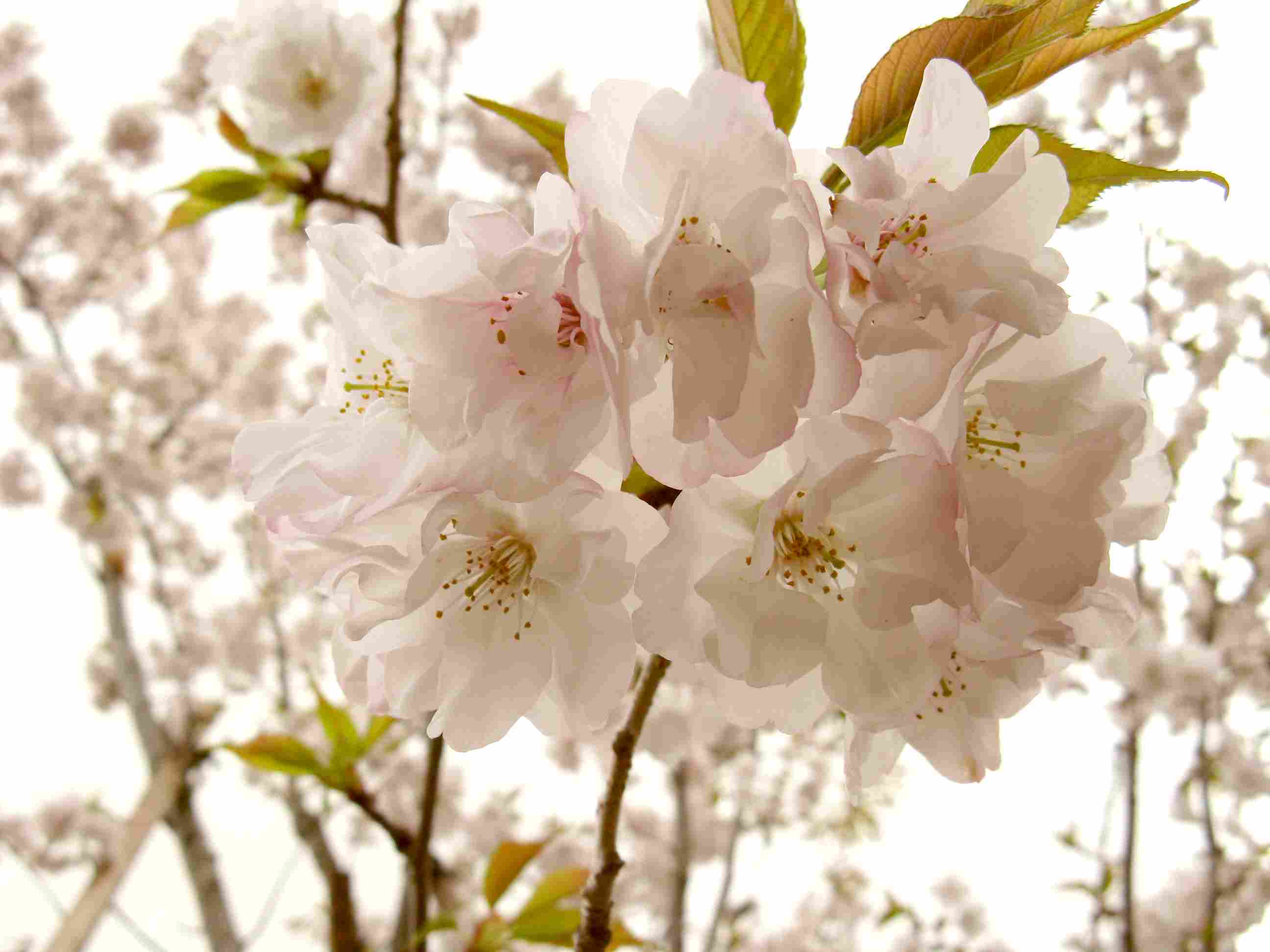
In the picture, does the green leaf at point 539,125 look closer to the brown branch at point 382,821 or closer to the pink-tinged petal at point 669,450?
the pink-tinged petal at point 669,450

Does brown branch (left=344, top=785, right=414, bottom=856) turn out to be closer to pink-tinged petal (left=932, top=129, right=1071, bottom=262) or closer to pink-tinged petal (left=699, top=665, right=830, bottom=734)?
pink-tinged petal (left=699, top=665, right=830, bottom=734)

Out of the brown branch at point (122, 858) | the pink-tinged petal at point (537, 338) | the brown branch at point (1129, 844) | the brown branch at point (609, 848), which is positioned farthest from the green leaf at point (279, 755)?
the brown branch at point (122, 858)

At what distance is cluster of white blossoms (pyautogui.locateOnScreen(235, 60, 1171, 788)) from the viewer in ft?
1.06

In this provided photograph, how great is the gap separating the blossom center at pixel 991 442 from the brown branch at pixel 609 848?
8.1 inches

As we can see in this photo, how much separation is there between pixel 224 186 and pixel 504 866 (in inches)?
30.0

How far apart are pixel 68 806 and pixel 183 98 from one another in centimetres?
263

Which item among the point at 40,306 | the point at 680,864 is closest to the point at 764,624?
the point at 680,864

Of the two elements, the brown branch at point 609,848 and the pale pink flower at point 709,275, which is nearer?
the pale pink flower at point 709,275

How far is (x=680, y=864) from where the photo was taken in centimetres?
210

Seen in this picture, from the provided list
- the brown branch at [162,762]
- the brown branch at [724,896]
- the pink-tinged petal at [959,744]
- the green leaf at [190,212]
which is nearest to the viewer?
the pink-tinged petal at [959,744]

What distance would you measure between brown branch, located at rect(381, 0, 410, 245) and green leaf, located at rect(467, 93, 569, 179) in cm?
42

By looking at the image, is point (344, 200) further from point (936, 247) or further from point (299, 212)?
point (936, 247)

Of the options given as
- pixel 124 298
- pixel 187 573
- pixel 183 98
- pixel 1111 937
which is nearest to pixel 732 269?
pixel 1111 937

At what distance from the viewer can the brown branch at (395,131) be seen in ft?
2.90
